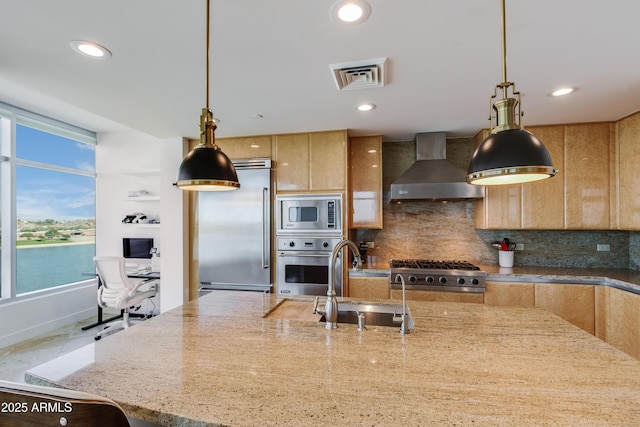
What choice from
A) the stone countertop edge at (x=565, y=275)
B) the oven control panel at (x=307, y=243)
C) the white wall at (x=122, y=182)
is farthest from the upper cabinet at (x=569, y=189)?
the white wall at (x=122, y=182)

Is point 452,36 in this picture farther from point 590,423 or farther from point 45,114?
point 45,114

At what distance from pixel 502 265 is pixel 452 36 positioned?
8.59 feet

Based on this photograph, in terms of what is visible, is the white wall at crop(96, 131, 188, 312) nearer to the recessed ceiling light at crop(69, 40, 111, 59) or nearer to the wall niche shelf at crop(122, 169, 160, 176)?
the wall niche shelf at crop(122, 169, 160, 176)

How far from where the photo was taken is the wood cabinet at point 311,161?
3031mm

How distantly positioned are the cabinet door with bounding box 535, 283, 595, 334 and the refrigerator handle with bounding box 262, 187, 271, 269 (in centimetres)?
268

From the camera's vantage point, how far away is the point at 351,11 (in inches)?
51.8

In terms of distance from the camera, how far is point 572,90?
6.93 ft

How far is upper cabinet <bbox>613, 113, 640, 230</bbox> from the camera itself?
8.35 ft

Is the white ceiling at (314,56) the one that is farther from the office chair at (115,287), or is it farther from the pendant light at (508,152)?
the office chair at (115,287)

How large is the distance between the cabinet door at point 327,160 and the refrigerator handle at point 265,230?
1.73ft

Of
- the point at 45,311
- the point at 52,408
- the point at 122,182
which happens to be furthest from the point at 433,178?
the point at 45,311

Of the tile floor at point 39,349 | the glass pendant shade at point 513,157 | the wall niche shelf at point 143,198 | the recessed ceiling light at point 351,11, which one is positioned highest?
the recessed ceiling light at point 351,11

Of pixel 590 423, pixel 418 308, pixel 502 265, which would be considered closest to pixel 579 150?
pixel 502 265

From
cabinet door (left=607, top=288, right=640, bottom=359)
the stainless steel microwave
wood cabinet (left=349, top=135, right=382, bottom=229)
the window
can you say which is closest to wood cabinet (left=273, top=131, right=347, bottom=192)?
the stainless steel microwave
